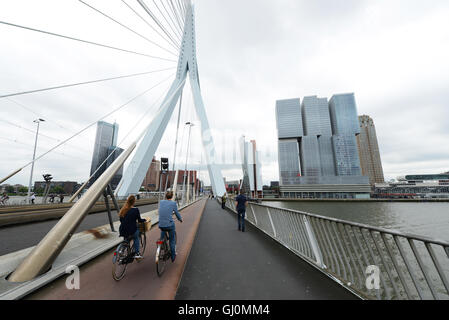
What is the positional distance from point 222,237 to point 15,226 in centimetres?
962

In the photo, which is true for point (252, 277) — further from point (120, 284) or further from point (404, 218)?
point (404, 218)

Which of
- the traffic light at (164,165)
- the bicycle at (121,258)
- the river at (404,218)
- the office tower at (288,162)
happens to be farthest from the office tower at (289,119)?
the bicycle at (121,258)

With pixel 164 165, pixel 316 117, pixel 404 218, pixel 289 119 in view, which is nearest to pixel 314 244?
pixel 164 165

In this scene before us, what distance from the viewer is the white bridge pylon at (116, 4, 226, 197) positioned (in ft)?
51.5

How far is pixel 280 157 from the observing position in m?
90.4

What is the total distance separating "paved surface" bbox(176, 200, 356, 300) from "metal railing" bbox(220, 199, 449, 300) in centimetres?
27

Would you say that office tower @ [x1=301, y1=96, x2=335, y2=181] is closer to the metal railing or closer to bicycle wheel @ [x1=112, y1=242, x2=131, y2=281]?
the metal railing

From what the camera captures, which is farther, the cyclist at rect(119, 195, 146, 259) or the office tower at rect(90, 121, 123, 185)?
the office tower at rect(90, 121, 123, 185)

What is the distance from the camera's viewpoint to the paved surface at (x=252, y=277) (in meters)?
2.37

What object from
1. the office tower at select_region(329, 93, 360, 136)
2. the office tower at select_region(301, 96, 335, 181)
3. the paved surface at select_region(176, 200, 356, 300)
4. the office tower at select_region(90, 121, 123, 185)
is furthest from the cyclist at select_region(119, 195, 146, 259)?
the office tower at select_region(329, 93, 360, 136)

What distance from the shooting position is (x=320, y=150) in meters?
90.4

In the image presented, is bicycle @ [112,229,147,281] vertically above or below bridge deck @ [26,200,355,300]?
above

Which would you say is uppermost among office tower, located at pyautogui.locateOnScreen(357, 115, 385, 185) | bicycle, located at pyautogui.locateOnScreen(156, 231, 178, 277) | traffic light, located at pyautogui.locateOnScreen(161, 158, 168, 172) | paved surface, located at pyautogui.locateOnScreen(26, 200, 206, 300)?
office tower, located at pyautogui.locateOnScreen(357, 115, 385, 185)
